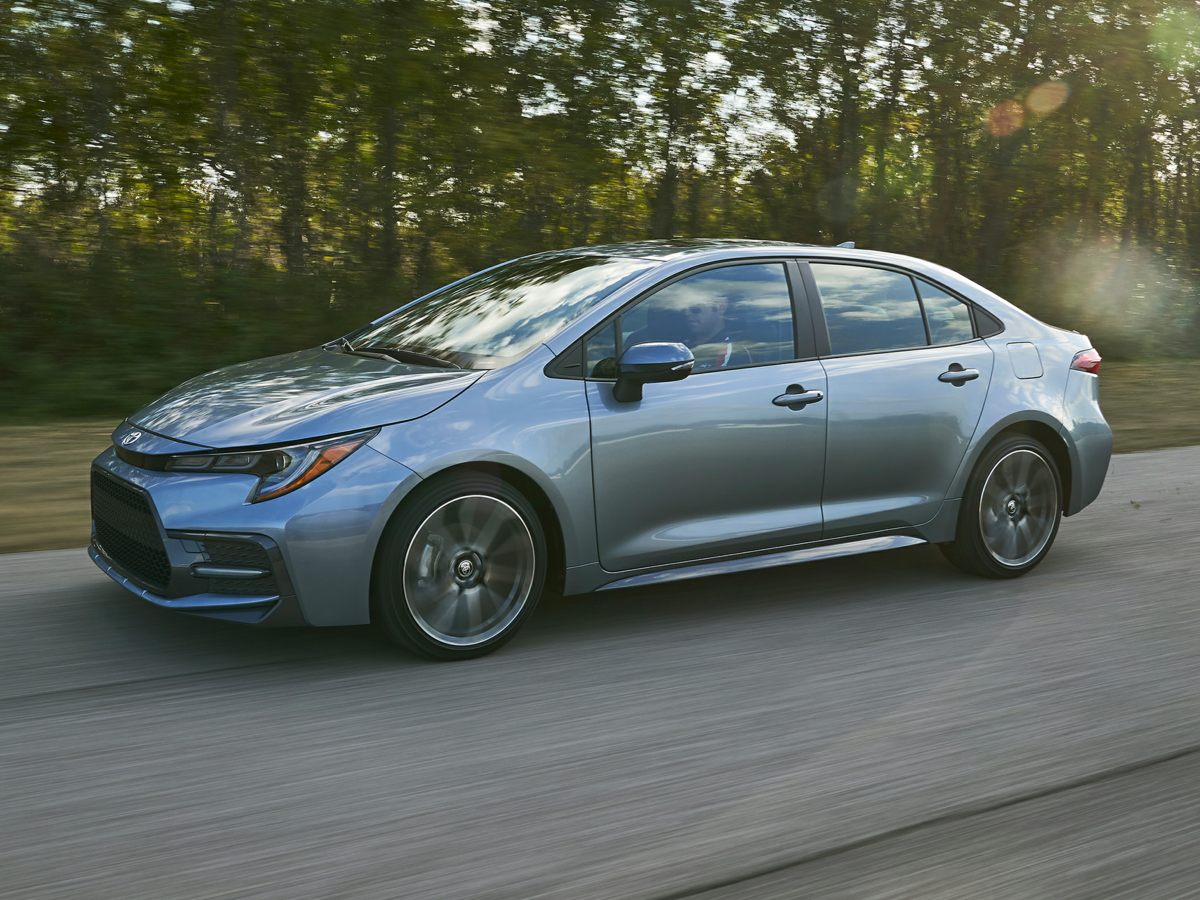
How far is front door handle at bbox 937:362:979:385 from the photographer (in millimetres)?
6383

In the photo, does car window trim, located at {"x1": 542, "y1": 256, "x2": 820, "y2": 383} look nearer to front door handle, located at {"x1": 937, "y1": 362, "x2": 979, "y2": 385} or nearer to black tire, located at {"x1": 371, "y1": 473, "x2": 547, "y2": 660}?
black tire, located at {"x1": 371, "y1": 473, "x2": 547, "y2": 660}

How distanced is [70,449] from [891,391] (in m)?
5.92

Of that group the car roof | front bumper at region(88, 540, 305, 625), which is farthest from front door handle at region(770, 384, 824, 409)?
front bumper at region(88, 540, 305, 625)

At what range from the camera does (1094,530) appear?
7.92 metres

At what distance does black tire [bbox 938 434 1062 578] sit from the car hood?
269 centimetres

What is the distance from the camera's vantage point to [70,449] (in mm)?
9367

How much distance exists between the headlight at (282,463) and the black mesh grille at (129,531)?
33 centimetres

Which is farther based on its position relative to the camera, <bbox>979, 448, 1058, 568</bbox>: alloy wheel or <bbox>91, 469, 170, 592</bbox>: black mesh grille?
<bbox>979, 448, 1058, 568</bbox>: alloy wheel

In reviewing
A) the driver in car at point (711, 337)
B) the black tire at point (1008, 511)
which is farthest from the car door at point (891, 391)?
the driver in car at point (711, 337)

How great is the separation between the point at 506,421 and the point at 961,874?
7.97 ft

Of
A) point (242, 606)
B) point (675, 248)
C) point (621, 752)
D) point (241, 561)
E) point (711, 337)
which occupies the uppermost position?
point (675, 248)

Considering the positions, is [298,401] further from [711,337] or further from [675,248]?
[675,248]

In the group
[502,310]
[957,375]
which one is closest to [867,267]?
[957,375]

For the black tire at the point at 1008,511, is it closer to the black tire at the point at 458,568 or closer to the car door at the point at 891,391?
the car door at the point at 891,391
